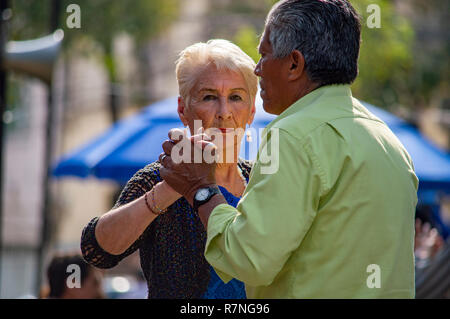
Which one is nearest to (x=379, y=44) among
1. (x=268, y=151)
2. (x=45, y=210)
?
(x=45, y=210)

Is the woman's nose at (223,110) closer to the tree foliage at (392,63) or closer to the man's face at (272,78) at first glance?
the man's face at (272,78)

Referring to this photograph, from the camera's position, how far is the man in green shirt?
6.00ft

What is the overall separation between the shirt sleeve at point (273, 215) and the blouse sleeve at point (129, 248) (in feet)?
2.05

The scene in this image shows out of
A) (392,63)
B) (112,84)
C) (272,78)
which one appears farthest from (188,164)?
Answer: (112,84)

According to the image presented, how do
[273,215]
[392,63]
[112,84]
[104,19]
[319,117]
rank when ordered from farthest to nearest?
1. [112,84]
2. [104,19]
3. [392,63]
4. [319,117]
5. [273,215]

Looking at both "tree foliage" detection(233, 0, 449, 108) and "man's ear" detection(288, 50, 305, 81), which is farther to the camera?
"tree foliage" detection(233, 0, 449, 108)

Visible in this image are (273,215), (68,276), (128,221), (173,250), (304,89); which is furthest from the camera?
(68,276)

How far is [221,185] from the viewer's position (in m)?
2.61

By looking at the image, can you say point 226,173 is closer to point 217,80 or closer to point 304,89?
point 217,80

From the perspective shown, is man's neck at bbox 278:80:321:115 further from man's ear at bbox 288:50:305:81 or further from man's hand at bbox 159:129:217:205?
man's hand at bbox 159:129:217:205

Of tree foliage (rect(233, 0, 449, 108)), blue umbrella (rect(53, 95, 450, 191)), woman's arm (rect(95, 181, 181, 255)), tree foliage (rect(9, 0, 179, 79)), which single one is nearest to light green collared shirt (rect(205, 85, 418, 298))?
woman's arm (rect(95, 181, 181, 255))

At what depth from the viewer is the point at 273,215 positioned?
71.0 inches

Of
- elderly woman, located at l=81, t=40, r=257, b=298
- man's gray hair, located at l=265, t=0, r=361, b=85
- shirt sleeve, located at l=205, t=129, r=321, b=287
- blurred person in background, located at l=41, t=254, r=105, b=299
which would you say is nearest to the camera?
shirt sleeve, located at l=205, t=129, r=321, b=287

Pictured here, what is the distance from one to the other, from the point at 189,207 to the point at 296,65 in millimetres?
722
